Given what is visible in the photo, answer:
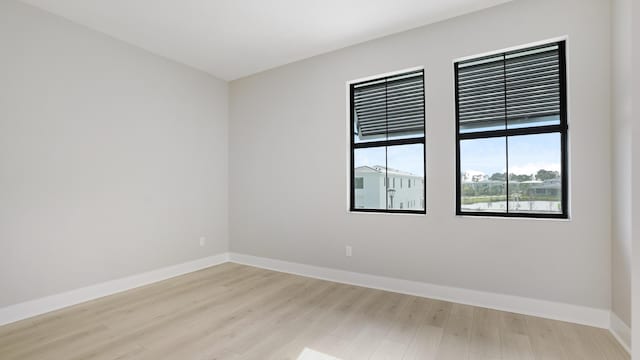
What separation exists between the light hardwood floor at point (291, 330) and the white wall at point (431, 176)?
400 mm

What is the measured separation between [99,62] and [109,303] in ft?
8.46

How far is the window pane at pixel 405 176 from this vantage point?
3.30 metres

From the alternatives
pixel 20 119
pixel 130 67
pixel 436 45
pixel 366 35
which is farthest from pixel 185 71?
pixel 436 45

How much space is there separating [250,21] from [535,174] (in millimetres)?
3187

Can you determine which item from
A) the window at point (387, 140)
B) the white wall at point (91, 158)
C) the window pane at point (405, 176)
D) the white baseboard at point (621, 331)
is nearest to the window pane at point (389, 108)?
the window at point (387, 140)

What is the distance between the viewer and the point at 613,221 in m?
2.35

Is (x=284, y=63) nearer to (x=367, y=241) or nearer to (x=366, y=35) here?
(x=366, y=35)

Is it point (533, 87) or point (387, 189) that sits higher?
point (533, 87)

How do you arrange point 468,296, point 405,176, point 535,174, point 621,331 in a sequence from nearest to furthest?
point 621,331, point 535,174, point 468,296, point 405,176

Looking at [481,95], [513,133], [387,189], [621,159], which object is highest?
[481,95]

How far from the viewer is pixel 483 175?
2.97 m

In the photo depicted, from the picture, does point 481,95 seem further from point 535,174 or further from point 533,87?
point 535,174

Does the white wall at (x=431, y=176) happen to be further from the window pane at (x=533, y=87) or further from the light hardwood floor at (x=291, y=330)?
the light hardwood floor at (x=291, y=330)

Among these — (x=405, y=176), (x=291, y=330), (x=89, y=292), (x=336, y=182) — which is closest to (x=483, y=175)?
(x=405, y=176)
